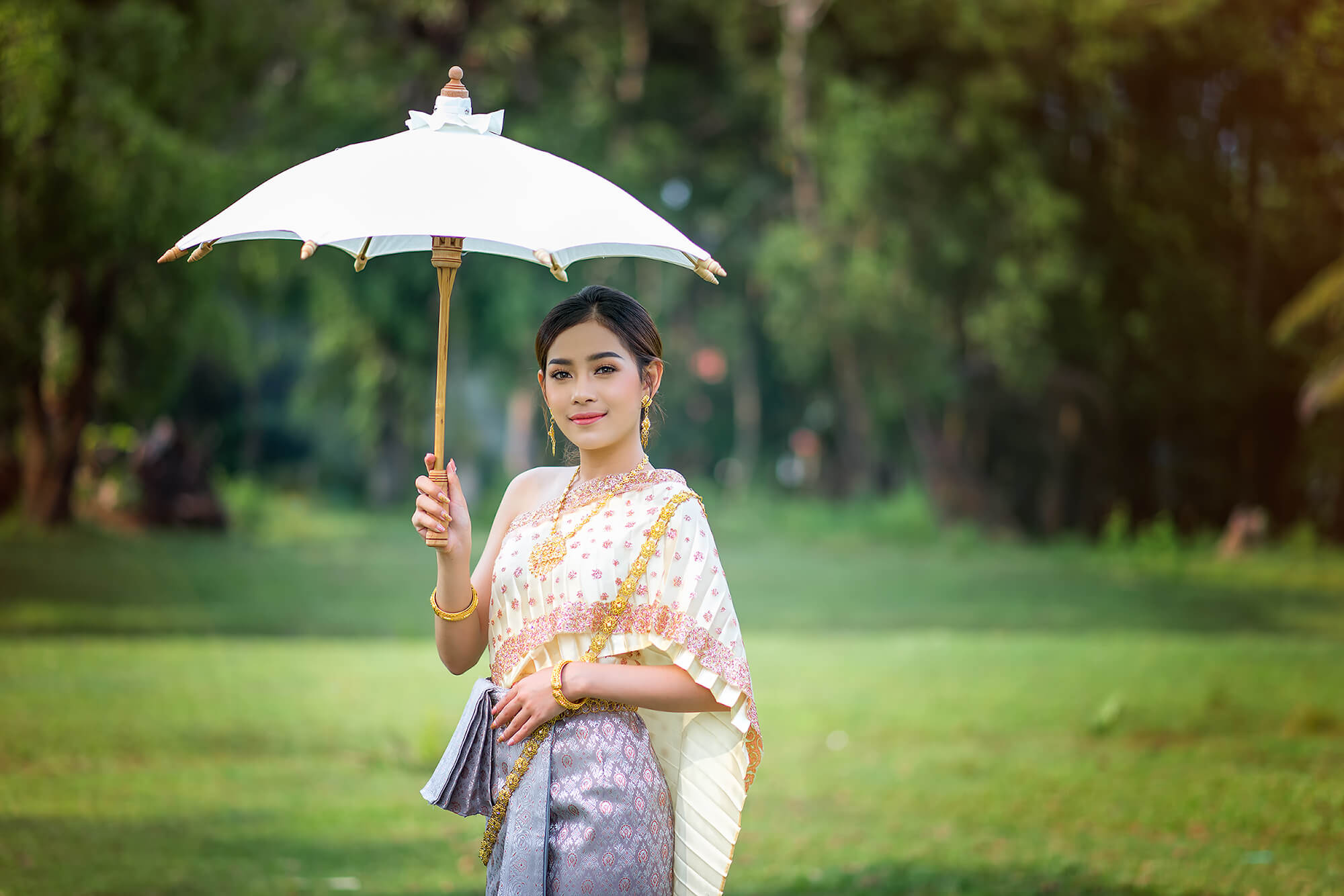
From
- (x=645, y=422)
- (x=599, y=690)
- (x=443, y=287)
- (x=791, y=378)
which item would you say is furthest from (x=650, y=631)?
(x=791, y=378)

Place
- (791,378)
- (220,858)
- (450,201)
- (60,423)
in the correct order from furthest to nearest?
(791,378)
(60,423)
(220,858)
(450,201)

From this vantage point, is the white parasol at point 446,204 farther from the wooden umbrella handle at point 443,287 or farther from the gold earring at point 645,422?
the gold earring at point 645,422

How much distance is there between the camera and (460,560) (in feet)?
7.87

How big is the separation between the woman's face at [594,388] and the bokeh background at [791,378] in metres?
4.52

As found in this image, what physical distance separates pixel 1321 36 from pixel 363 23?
958cm

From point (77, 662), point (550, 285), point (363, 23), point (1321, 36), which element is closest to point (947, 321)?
point (550, 285)

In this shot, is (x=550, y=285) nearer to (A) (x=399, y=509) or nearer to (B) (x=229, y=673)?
(A) (x=399, y=509)

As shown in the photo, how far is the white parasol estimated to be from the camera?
2.34 metres

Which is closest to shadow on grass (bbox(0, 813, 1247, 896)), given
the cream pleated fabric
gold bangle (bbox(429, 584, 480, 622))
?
the cream pleated fabric

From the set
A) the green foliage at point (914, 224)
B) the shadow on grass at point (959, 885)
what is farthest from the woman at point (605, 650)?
the green foliage at point (914, 224)

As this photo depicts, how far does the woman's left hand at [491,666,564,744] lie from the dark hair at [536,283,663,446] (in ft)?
1.93

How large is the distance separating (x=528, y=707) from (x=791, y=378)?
14.9 meters

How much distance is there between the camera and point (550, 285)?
15.8 meters

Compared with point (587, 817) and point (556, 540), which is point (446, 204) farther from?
point (587, 817)
